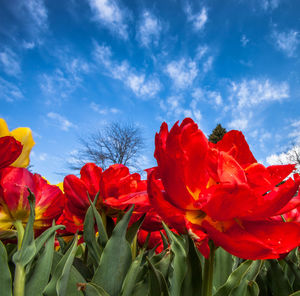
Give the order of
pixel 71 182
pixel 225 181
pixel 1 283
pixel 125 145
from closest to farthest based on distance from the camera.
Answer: pixel 225 181 < pixel 1 283 < pixel 71 182 < pixel 125 145

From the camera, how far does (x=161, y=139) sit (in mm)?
367

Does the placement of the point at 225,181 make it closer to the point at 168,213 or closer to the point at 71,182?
the point at 168,213

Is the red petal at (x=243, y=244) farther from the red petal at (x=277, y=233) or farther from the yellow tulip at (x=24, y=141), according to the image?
the yellow tulip at (x=24, y=141)

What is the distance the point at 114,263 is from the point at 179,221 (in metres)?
0.15

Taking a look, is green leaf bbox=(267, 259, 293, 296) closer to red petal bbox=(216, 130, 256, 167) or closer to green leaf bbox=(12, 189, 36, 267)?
red petal bbox=(216, 130, 256, 167)

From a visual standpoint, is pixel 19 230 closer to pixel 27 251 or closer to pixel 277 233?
pixel 27 251

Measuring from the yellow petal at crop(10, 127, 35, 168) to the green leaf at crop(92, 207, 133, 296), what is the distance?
0.40 metres

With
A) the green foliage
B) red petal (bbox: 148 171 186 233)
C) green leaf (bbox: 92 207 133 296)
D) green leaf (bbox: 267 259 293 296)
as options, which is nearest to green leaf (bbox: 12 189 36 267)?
the green foliage

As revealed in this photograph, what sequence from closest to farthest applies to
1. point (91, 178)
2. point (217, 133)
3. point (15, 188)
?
point (15, 188) → point (91, 178) → point (217, 133)

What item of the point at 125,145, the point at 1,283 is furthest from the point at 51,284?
the point at 125,145

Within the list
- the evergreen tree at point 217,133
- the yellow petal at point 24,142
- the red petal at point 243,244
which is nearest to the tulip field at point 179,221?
the red petal at point 243,244

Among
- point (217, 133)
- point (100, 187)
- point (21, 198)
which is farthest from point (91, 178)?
point (217, 133)

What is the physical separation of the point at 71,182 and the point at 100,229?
0.18 m

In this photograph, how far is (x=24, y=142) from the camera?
2.24 feet
